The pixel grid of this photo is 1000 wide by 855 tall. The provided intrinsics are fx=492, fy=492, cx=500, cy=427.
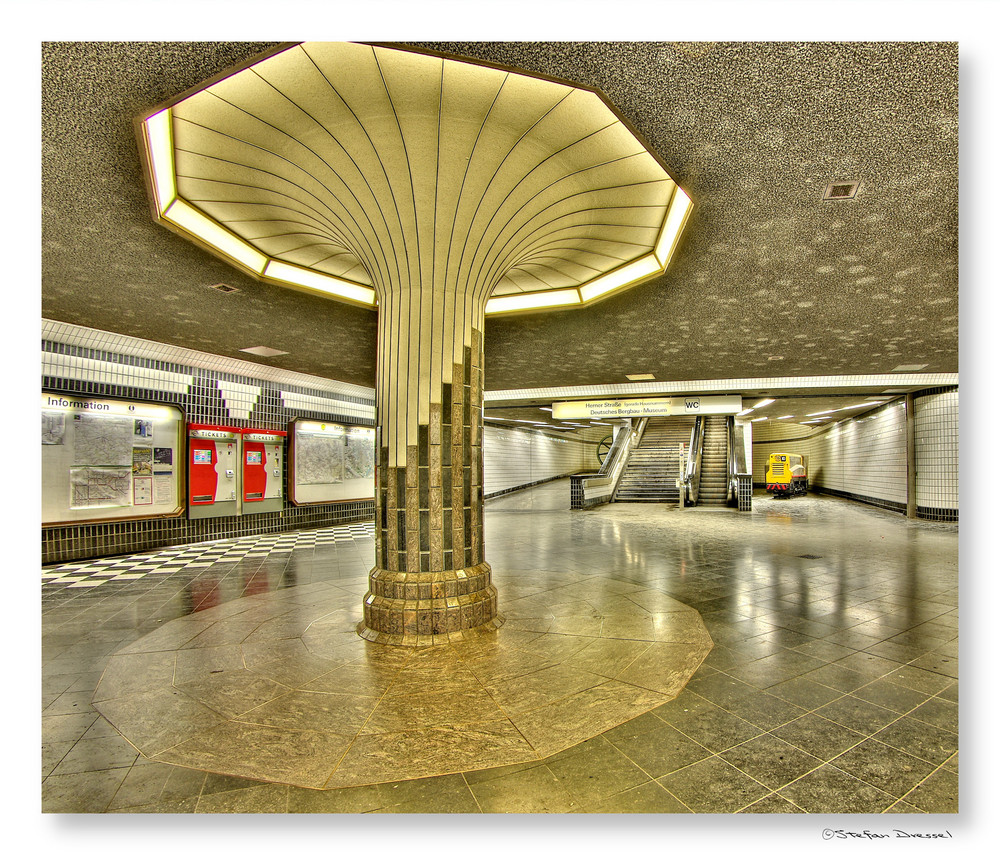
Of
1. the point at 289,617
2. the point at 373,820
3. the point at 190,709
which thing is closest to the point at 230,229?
the point at 289,617

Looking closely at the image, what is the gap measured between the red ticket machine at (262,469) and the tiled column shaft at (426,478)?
6.92 meters

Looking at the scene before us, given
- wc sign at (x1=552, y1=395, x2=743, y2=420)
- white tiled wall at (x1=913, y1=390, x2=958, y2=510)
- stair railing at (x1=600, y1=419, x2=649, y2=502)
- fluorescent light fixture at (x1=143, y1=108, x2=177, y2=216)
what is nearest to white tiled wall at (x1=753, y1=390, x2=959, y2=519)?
white tiled wall at (x1=913, y1=390, x2=958, y2=510)

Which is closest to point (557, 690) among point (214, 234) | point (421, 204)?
point (421, 204)

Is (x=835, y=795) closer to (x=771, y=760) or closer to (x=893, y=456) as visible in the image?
(x=771, y=760)

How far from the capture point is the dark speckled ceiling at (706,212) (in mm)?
2541

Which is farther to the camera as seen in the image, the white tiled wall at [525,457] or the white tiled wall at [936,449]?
the white tiled wall at [525,457]

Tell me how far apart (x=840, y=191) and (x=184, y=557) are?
9.23 m

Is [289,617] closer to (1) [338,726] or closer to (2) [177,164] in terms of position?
(1) [338,726]

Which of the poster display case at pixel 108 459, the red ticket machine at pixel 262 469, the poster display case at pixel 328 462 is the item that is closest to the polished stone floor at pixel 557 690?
the poster display case at pixel 108 459

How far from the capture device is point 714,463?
1720cm

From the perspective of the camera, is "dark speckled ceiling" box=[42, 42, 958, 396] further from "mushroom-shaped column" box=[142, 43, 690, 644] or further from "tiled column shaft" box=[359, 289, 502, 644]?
"tiled column shaft" box=[359, 289, 502, 644]

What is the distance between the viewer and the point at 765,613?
14.4ft

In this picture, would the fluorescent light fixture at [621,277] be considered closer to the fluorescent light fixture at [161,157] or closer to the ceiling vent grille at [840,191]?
the ceiling vent grille at [840,191]

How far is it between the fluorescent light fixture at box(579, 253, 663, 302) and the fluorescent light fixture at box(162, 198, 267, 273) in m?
3.81
